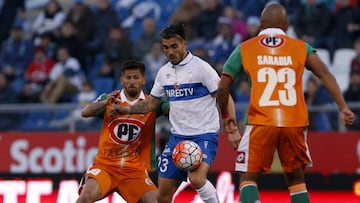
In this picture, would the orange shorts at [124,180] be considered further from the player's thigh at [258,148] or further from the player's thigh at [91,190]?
the player's thigh at [258,148]

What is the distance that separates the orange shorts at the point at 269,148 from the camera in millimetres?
9477

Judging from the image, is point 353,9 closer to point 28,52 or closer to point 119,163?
point 28,52

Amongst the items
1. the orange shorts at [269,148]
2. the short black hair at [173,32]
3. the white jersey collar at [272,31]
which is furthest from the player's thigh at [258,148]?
the short black hair at [173,32]

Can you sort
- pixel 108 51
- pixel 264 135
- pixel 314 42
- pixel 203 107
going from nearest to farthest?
pixel 264 135, pixel 203 107, pixel 314 42, pixel 108 51

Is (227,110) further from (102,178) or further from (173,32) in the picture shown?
(102,178)

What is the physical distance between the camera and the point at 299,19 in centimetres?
1800

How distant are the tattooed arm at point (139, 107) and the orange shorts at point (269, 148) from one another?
1.56 metres

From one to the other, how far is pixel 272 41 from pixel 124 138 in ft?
7.16

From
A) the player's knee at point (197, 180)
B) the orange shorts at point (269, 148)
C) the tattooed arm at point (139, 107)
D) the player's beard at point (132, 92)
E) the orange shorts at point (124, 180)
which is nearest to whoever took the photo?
the orange shorts at point (269, 148)

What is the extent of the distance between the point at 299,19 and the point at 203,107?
7.72 meters

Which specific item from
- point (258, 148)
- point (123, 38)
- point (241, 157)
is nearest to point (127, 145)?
point (241, 157)

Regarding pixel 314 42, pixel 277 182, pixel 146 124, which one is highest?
pixel 314 42

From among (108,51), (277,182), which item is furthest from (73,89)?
(277,182)

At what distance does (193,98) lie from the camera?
10.6m
